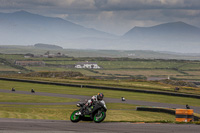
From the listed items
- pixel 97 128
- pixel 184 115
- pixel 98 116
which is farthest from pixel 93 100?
pixel 184 115

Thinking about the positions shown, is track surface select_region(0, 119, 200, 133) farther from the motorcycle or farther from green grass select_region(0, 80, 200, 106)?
green grass select_region(0, 80, 200, 106)

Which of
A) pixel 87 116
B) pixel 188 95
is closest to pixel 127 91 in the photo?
pixel 188 95

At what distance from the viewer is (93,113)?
79.3 feet

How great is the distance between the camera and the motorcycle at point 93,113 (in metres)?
24.0

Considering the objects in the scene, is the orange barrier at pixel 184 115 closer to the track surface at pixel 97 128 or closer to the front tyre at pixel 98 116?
the track surface at pixel 97 128

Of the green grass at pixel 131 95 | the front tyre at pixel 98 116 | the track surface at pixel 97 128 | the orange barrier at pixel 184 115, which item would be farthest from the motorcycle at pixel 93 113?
the green grass at pixel 131 95

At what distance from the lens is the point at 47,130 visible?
66.9ft

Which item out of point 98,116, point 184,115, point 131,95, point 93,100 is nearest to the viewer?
point 98,116

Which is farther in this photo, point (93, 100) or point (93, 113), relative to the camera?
point (93, 100)

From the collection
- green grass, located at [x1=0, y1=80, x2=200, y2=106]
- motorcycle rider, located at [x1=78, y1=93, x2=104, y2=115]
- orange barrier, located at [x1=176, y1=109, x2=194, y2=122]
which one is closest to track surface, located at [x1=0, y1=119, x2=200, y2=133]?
motorcycle rider, located at [x1=78, y1=93, x2=104, y2=115]

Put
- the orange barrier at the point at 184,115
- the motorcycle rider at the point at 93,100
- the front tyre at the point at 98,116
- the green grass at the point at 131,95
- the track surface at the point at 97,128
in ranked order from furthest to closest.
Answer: the green grass at the point at 131,95, the orange barrier at the point at 184,115, the motorcycle rider at the point at 93,100, the front tyre at the point at 98,116, the track surface at the point at 97,128

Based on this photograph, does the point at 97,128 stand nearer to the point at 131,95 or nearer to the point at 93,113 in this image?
the point at 93,113

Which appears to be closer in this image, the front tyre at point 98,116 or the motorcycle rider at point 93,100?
the front tyre at point 98,116

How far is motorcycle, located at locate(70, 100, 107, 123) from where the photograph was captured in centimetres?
2395
